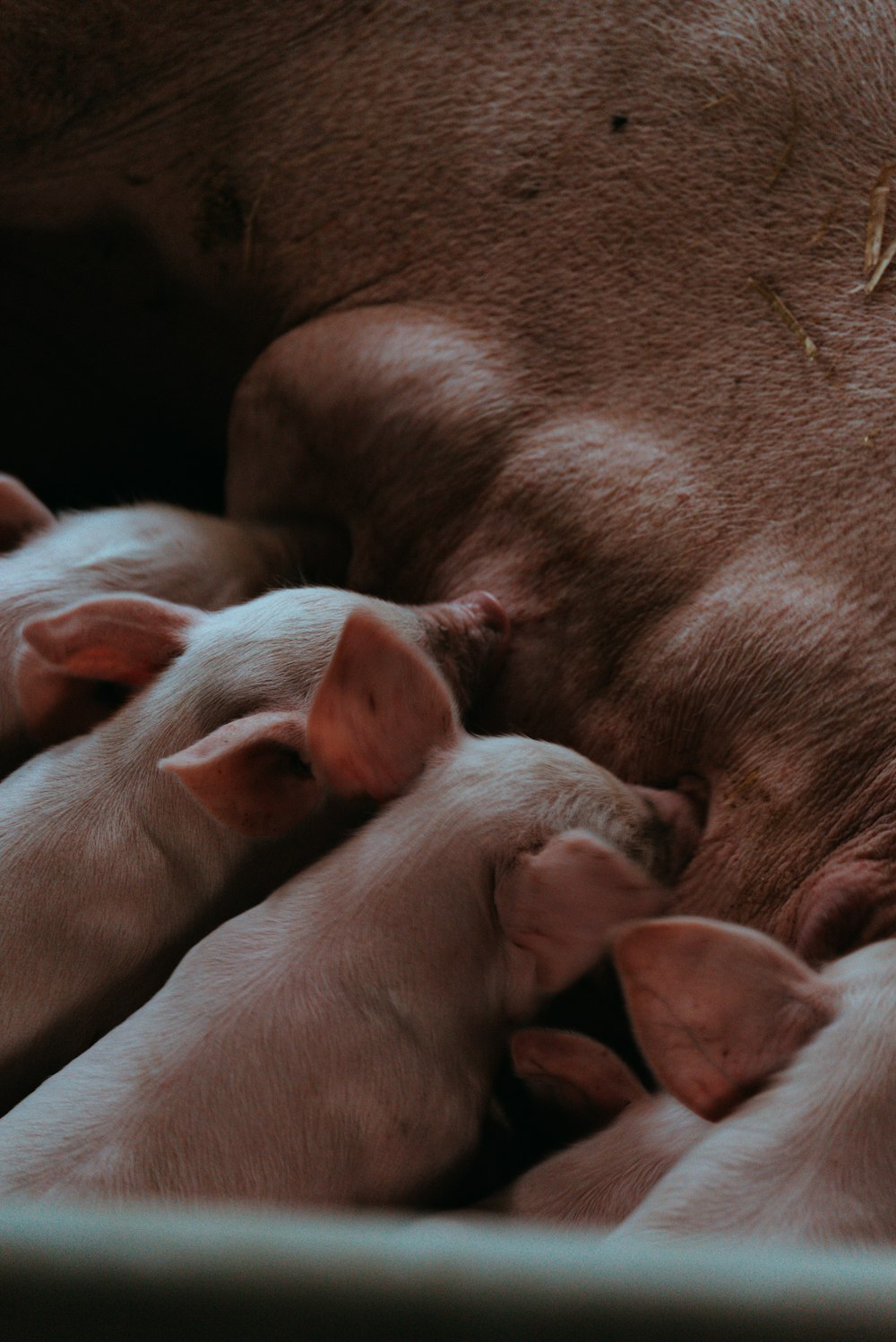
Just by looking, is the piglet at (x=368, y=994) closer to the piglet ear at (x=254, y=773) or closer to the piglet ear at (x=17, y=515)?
the piglet ear at (x=254, y=773)

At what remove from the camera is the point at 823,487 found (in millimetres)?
1357

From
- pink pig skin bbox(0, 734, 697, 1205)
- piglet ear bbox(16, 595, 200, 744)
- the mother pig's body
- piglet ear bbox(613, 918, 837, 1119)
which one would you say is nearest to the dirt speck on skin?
the mother pig's body

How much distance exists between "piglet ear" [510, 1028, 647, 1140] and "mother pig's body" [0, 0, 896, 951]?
176mm

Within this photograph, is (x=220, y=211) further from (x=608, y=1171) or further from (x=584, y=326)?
(x=608, y=1171)

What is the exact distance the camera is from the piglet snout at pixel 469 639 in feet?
4.70

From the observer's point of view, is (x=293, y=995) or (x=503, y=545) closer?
(x=293, y=995)

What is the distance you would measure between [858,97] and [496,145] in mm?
418

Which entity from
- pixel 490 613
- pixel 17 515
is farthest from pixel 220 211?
pixel 490 613

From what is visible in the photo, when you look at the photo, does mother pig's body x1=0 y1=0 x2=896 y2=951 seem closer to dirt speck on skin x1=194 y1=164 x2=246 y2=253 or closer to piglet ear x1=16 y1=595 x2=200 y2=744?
dirt speck on skin x1=194 y1=164 x2=246 y2=253

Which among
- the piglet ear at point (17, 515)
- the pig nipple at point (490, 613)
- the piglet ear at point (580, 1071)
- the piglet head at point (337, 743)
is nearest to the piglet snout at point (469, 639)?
the pig nipple at point (490, 613)

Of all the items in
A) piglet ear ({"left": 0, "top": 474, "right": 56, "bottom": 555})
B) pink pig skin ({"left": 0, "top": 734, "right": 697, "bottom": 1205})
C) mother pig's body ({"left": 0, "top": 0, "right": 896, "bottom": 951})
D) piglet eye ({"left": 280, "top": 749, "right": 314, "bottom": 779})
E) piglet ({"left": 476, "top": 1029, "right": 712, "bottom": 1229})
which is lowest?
piglet ({"left": 476, "top": 1029, "right": 712, "bottom": 1229})

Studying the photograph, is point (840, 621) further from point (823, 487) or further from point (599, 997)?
point (599, 997)

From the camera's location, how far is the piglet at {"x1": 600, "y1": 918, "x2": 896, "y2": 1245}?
89 centimetres

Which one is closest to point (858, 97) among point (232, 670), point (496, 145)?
point (496, 145)
